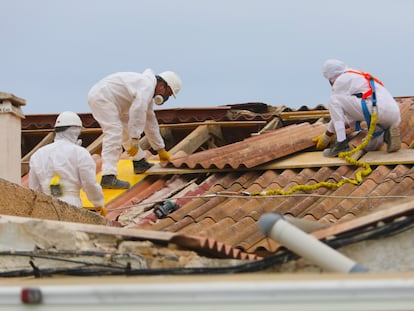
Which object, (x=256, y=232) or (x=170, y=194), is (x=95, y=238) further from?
(x=170, y=194)

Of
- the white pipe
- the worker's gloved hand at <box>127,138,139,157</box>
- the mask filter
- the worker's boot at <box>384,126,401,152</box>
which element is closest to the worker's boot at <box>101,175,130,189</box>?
the worker's gloved hand at <box>127,138,139,157</box>

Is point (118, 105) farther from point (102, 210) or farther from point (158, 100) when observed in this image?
point (102, 210)

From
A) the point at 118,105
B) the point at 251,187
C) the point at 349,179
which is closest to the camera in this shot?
the point at 349,179

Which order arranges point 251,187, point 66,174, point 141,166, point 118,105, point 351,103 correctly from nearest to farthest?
point 66,174, point 251,187, point 351,103, point 118,105, point 141,166

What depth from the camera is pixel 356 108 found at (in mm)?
10562

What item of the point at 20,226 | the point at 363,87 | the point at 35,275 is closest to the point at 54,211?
the point at 20,226

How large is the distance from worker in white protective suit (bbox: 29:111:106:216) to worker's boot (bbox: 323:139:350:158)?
2323 mm

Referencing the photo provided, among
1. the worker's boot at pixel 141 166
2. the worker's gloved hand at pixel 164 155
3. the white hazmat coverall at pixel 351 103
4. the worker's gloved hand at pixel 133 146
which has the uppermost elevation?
the white hazmat coverall at pixel 351 103

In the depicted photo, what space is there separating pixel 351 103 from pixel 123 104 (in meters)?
2.27

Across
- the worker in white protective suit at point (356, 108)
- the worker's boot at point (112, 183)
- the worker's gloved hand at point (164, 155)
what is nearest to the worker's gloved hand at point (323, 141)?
the worker in white protective suit at point (356, 108)

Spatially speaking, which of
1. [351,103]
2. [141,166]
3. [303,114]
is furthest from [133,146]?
[303,114]

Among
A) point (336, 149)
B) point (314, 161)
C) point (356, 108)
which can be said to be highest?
point (356, 108)

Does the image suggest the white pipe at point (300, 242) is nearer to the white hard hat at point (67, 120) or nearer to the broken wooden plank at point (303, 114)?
the white hard hat at point (67, 120)

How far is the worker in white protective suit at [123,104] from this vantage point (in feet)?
34.7
